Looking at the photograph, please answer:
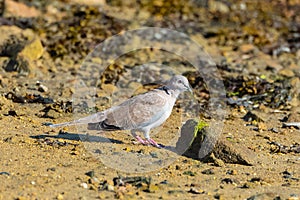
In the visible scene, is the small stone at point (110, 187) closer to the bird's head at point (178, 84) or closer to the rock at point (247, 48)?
the bird's head at point (178, 84)

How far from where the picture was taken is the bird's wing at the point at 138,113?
662 centimetres

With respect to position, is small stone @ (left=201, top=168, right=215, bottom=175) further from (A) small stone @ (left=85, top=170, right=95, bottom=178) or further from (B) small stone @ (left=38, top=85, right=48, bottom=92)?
(B) small stone @ (left=38, top=85, right=48, bottom=92)

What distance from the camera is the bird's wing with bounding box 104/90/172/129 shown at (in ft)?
21.7

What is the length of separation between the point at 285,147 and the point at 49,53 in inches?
184

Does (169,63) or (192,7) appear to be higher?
(192,7)

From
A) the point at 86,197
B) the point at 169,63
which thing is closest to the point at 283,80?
the point at 169,63

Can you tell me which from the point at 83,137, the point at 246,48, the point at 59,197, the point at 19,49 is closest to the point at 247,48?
the point at 246,48

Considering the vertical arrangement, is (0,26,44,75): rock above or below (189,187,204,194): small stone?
above

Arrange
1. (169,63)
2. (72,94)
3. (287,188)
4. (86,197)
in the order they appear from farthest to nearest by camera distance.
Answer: (169,63)
(72,94)
(287,188)
(86,197)

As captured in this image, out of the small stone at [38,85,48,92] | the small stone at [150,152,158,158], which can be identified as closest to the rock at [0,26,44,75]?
the small stone at [38,85,48,92]

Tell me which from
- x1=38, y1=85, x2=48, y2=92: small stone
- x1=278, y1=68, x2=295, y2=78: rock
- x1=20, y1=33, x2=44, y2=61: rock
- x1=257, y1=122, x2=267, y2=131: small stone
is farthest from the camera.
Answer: x1=278, y1=68, x2=295, y2=78: rock

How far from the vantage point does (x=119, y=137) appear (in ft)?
23.7

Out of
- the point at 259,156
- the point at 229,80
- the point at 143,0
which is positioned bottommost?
the point at 259,156

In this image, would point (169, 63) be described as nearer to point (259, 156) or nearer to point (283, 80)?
point (283, 80)
